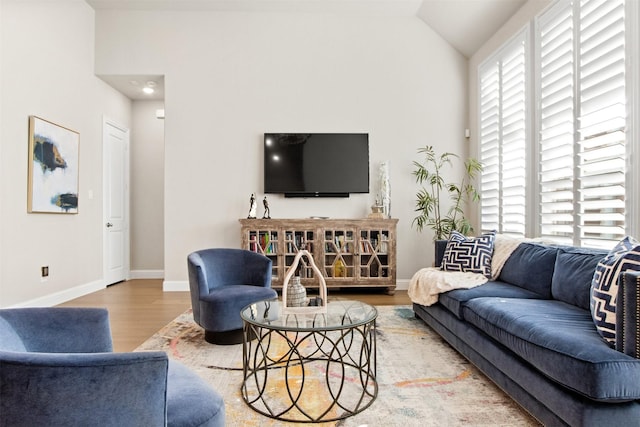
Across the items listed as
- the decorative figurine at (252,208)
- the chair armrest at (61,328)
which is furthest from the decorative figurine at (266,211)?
the chair armrest at (61,328)

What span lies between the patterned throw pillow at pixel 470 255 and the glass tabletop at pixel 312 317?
51.6 inches

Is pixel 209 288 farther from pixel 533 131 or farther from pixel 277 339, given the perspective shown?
pixel 533 131

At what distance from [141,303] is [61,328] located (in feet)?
10.2

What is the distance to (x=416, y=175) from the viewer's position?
5.12 m

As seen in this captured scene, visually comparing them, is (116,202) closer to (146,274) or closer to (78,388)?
(146,274)

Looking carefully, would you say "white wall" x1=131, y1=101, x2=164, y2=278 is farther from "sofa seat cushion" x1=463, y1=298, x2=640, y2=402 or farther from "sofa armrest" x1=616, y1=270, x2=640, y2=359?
"sofa armrest" x1=616, y1=270, x2=640, y2=359

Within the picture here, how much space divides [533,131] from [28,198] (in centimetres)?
498

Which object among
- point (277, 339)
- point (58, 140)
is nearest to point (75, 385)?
point (277, 339)

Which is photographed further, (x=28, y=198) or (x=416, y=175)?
(x=416, y=175)

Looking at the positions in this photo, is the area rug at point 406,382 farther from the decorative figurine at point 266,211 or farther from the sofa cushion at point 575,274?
the decorative figurine at point 266,211

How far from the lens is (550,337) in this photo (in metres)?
1.67

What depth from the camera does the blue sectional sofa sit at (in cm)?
143

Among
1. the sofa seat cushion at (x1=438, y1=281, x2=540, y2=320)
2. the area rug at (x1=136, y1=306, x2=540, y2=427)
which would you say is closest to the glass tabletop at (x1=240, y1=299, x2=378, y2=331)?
the area rug at (x1=136, y1=306, x2=540, y2=427)

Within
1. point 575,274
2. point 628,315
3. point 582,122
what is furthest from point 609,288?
point 582,122
